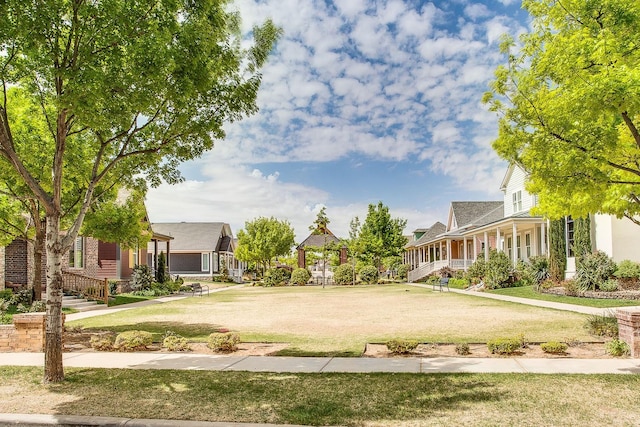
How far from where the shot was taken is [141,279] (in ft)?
106

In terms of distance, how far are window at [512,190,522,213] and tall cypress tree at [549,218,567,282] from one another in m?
8.54

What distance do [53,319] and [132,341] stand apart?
9.63 feet

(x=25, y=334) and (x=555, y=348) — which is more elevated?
(x=25, y=334)

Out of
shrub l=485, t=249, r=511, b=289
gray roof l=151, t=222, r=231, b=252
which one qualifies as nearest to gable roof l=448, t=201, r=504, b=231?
shrub l=485, t=249, r=511, b=289

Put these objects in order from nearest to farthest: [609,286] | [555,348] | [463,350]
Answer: [555,348] → [463,350] → [609,286]

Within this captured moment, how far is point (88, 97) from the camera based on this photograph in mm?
7359

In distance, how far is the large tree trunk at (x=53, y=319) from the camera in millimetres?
7926

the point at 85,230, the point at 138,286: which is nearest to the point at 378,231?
the point at 138,286

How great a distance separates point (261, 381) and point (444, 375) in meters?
2.91

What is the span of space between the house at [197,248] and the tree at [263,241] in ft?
13.8

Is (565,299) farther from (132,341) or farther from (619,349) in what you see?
(132,341)

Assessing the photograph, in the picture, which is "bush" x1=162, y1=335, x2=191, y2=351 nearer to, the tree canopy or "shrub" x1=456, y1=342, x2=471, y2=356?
"shrub" x1=456, y1=342, x2=471, y2=356

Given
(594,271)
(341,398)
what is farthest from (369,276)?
(341,398)

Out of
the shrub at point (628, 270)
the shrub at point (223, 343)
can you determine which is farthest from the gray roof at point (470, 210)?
the shrub at point (223, 343)
